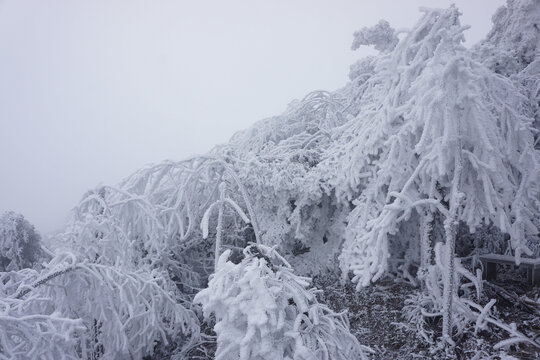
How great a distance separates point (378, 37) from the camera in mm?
11195

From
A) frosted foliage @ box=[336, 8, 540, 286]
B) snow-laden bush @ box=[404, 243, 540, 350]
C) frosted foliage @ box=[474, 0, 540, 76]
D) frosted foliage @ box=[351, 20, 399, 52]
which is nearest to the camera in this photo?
frosted foliage @ box=[336, 8, 540, 286]

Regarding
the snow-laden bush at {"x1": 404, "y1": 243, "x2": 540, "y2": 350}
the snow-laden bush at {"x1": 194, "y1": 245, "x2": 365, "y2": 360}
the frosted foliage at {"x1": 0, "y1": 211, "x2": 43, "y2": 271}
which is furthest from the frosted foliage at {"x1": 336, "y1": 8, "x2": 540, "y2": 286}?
the frosted foliage at {"x1": 0, "y1": 211, "x2": 43, "y2": 271}

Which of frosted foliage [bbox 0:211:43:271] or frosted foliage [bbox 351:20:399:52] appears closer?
frosted foliage [bbox 0:211:43:271]

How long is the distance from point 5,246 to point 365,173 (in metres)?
9.48

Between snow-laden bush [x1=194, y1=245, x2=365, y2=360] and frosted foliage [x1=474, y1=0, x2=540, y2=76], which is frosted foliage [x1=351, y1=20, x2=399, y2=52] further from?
snow-laden bush [x1=194, y1=245, x2=365, y2=360]

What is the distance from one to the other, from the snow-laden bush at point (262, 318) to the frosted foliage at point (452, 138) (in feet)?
5.92

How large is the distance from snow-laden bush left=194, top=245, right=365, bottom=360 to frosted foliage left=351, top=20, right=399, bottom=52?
9714mm

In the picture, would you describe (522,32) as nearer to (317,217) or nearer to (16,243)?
(317,217)

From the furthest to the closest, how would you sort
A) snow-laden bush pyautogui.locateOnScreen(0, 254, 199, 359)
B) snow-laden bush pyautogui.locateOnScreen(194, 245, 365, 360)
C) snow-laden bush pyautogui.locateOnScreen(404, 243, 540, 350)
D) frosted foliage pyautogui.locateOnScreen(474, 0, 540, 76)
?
frosted foliage pyautogui.locateOnScreen(474, 0, 540, 76)
snow-laden bush pyautogui.locateOnScreen(404, 243, 540, 350)
snow-laden bush pyautogui.locateOnScreen(0, 254, 199, 359)
snow-laden bush pyautogui.locateOnScreen(194, 245, 365, 360)

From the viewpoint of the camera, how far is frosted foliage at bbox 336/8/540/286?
14.7ft

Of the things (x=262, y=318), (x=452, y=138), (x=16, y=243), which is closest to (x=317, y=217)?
(x=452, y=138)

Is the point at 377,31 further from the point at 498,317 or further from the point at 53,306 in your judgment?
the point at 53,306

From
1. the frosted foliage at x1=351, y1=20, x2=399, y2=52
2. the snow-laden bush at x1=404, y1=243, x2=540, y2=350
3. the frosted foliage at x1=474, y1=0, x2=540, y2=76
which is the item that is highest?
the frosted foliage at x1=351, y1=20, x2=399, y2=52

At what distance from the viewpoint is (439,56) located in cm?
462
